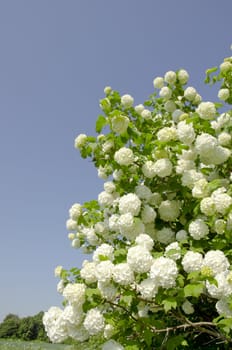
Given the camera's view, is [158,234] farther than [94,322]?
Yes

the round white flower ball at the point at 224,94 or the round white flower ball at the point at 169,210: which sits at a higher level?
the round white flower ball at the point at 224,94

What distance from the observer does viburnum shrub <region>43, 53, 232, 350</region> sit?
2.96 m

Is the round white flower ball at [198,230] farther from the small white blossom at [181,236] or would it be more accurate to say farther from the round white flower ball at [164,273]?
the round white flower ball at [164,273]

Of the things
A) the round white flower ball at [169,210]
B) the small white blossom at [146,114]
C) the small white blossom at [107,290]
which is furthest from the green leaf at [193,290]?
the small white blossom at [146,114]

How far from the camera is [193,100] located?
17.8ft

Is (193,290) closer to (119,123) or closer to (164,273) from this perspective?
(164,273)

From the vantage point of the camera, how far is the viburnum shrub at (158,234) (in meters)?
2.96

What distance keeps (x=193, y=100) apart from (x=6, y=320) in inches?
3373

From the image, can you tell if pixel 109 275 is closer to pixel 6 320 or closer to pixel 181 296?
pixel 181 296

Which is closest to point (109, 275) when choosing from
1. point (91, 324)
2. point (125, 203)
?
point (91, 324)

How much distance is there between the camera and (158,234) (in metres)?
4.05

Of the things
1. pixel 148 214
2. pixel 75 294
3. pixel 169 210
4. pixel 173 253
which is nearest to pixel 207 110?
pixel 169 210

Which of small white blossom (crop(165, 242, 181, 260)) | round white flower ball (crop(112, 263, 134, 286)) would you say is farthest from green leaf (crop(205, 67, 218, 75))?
round white flower ball (crop(112, 263, 134, 286))

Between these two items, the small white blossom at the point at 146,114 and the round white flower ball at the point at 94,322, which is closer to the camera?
the round white flower ball at the point at 94,322
